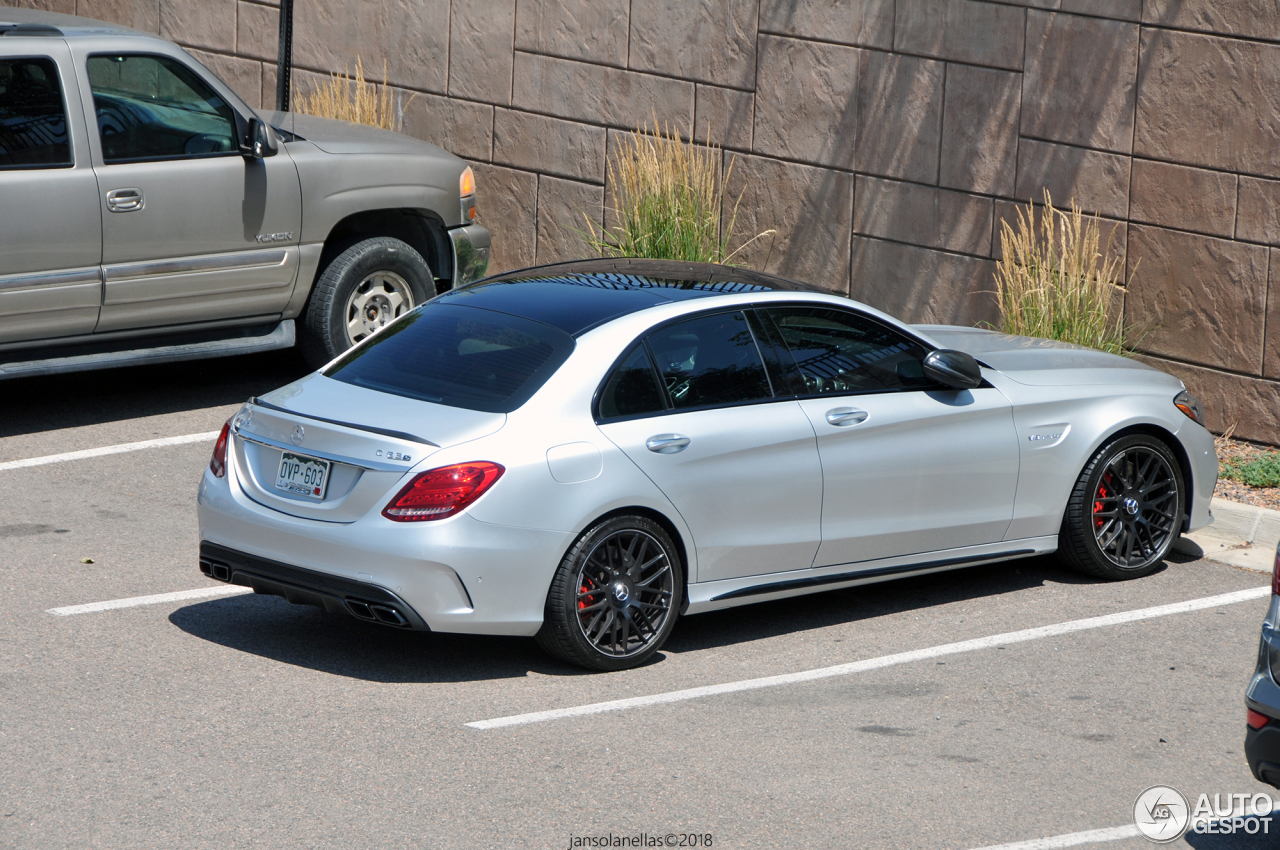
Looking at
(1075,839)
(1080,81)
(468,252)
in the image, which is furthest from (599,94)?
(1075,839)

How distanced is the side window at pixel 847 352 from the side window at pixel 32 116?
4.55 metres

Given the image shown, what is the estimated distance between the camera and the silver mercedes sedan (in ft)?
20.0

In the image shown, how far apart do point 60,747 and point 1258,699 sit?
12.5ft

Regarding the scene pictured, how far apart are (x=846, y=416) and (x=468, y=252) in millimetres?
4880

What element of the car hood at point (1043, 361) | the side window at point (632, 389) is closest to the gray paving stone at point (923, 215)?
the car hood at point (1043, 361)

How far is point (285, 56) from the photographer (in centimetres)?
1444

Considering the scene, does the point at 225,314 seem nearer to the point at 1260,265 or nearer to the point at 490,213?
the point at 490,213

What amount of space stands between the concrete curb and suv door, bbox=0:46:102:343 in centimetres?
626

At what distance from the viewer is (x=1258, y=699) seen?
464cm

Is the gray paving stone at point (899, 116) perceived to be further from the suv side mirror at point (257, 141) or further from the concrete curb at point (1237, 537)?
the suv side mirror at point (257, 141)

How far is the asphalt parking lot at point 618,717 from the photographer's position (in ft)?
16.7

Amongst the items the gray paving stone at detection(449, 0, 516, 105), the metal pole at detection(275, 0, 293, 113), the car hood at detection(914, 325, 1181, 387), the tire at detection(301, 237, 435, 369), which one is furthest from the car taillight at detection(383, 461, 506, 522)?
the metal pole at detection(275, 0, 293, 113)

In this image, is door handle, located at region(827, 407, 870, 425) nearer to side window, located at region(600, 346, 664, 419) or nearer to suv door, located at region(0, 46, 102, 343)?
side window, located at region(600, 346, 664, 419)

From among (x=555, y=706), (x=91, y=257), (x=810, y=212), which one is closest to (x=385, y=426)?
(x=555, y=706)
